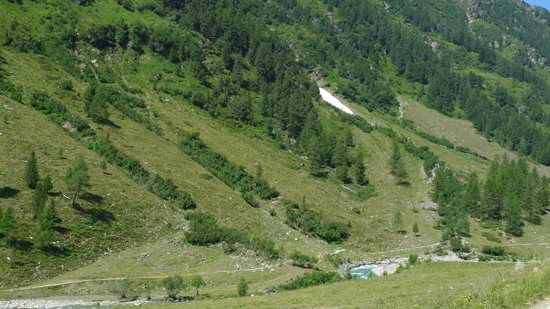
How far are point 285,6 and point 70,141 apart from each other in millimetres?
168072

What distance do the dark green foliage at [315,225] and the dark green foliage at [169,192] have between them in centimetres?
1778

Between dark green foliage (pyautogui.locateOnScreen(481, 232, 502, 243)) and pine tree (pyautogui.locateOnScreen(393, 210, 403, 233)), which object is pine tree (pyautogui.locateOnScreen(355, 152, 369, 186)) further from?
dark green foliage (pyautogui.locateOnScreen(481, 232, 502, 243))

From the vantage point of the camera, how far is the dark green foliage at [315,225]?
203 feet

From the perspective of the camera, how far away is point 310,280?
41.8m

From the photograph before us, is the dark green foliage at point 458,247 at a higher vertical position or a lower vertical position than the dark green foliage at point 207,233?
higher

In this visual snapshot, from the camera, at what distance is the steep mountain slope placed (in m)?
42.7

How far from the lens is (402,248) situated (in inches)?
2467

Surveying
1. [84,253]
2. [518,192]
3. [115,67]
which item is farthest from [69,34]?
[518,192]

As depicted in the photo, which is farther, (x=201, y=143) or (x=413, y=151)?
(x=413, y=151)

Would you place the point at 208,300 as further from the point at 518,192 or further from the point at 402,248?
the point at 518,192

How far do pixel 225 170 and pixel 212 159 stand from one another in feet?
14.6

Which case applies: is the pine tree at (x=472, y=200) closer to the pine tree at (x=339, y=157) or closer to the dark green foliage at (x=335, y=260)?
the pine tree at (x=339, y=157)

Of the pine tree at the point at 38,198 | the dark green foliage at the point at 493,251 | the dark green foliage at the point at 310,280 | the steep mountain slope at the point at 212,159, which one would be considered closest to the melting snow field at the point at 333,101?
the steep mountain slope at the point at 212,159

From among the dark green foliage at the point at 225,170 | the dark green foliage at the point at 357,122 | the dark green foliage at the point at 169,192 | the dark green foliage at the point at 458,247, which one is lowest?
the dark green foliage at the point at 225,170
